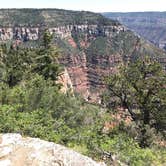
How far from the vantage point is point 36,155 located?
11.3 metres

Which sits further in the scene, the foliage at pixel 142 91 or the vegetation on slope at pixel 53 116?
the foliage at pixel 142 91

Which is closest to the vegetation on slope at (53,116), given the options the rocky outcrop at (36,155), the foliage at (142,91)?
the foliage at (142,91)

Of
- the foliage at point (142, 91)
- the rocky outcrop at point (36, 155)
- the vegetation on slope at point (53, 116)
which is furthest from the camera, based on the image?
the foliage at point (142, 91)

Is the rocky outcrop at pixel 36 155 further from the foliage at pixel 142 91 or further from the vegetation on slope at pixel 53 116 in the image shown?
the foliage at pixel 142 91

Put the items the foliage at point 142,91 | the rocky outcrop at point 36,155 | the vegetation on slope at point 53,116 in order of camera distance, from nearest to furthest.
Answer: the rocky outcrop at point 36,155 → the vegetation on slope at point 53,116 → the foliage at point 142,91

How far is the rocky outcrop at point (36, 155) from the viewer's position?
1116cm

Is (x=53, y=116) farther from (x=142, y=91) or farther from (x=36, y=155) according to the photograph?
(x=36, y=155)

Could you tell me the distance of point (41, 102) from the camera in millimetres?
28859

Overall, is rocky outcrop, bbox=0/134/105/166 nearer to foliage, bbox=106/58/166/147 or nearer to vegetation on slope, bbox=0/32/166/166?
vegetation on slope, bbox=0/32/166/166

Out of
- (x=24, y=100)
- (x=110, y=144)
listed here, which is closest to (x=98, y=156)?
(x=110, y=144)

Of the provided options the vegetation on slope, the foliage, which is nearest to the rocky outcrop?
the vegetation on slope

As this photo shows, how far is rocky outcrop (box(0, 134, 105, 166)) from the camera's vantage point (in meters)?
11.2

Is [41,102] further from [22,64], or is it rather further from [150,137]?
[22,64]

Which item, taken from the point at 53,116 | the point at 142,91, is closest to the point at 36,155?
the point at 53,116
